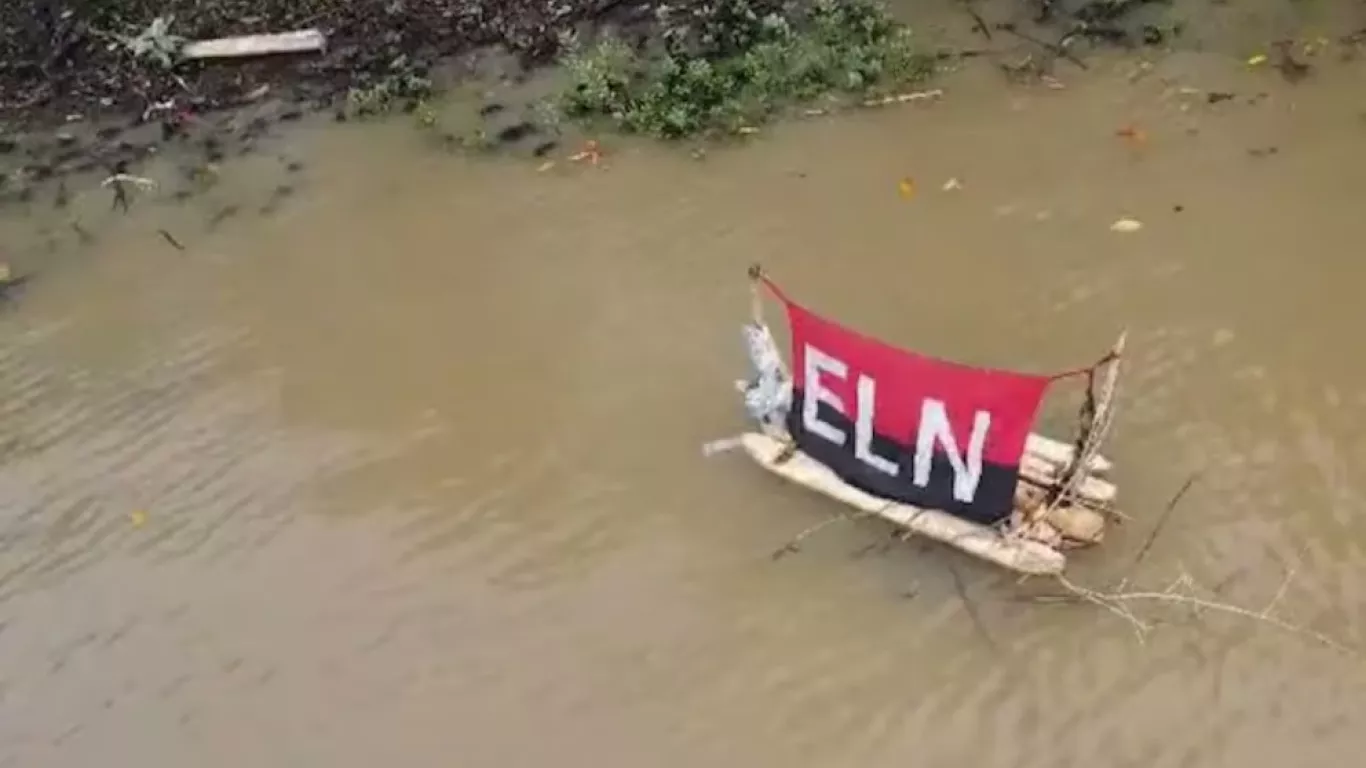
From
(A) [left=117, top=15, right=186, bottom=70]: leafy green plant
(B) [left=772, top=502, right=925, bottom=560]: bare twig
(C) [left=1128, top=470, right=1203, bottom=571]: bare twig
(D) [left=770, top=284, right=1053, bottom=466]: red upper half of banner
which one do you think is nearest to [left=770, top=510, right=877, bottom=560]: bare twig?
(B) [left=772, top=502, right=925, bottom=560]: bare twig

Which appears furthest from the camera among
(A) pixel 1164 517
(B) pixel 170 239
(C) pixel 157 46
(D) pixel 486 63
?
(C) pixel 157 46

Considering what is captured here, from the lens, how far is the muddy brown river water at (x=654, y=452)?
14.7 feet

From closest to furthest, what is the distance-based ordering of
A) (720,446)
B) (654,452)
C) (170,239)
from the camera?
1. (720,446)
2. (654,452)
3. (170,239)

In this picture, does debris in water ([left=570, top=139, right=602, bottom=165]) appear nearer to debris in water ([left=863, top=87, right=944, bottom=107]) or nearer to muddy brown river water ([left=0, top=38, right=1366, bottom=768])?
muddy brown river water ([left=0, top=38, right=1366, bottom=768])

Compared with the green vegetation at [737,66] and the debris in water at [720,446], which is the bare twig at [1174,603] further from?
the green vegetation at [737,66]

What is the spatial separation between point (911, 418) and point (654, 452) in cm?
112

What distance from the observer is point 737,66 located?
692 centimetres

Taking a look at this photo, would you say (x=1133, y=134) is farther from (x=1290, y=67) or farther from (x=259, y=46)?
(x=259, y=46)

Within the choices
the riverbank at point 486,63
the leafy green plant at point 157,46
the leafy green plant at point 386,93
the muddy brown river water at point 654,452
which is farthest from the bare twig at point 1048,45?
the leafy green plant at point 157,46

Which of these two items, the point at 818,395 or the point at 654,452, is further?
the point at 654,452

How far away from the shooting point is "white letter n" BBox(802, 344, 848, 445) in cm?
446

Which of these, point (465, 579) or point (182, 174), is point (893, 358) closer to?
point (465, 579)

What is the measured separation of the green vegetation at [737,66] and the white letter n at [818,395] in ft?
7.31

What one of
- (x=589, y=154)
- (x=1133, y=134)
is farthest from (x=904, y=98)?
(x=589, y=154)
